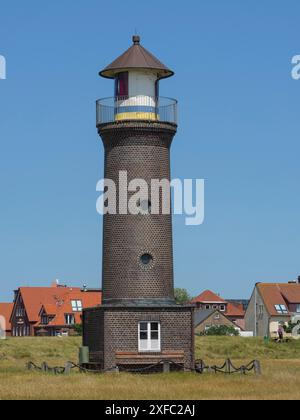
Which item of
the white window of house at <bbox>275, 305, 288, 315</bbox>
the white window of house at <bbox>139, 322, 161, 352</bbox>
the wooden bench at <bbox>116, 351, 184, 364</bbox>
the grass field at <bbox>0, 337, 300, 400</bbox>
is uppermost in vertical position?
the white window of house at <bbox>275, 305, 288, 315</bbox>

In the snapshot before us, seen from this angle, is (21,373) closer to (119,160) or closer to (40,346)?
(119,160)

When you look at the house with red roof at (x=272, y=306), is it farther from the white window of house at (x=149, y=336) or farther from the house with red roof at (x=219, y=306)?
the white window of house at (x=149, y=336)

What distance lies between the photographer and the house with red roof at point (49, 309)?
438 ft

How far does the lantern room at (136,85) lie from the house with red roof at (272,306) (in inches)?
2719

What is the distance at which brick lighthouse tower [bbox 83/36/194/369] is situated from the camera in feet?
186

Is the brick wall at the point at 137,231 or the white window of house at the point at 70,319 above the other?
the brick wall at the point at 137,231

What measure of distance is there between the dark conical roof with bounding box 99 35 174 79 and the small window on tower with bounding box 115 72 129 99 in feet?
0.99

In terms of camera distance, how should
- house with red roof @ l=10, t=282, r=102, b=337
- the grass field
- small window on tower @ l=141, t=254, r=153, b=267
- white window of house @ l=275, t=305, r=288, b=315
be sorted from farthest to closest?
house with red roof @ l=10, t=282, r=102, b=337
white window of house @ l=275, t=305, r=288, b=315
small window on tower @ l=141, t=254, r=153, b=267
the grass field

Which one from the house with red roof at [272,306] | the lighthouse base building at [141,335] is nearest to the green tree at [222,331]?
the house with red roof at [272,306]

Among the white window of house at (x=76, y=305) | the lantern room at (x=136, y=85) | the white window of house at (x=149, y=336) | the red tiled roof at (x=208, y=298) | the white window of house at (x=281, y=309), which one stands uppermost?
the lantern room at (x=136, y=85)

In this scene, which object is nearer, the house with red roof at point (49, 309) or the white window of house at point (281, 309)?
the white window of house at point (281, 309)

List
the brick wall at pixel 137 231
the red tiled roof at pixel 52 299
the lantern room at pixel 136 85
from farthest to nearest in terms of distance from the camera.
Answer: the red tiled roof at pixel 52 299 < the lantern room at pixel 136 85 < the brick wall at pixel 137 231

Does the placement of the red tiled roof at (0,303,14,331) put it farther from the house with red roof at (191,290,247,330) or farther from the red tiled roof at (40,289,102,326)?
the house with red roof at (191,290,247,330)

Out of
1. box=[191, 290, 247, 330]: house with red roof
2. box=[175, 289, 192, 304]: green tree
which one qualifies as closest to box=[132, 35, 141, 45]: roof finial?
box=[191, 290, 247, 330]: house with red roof
